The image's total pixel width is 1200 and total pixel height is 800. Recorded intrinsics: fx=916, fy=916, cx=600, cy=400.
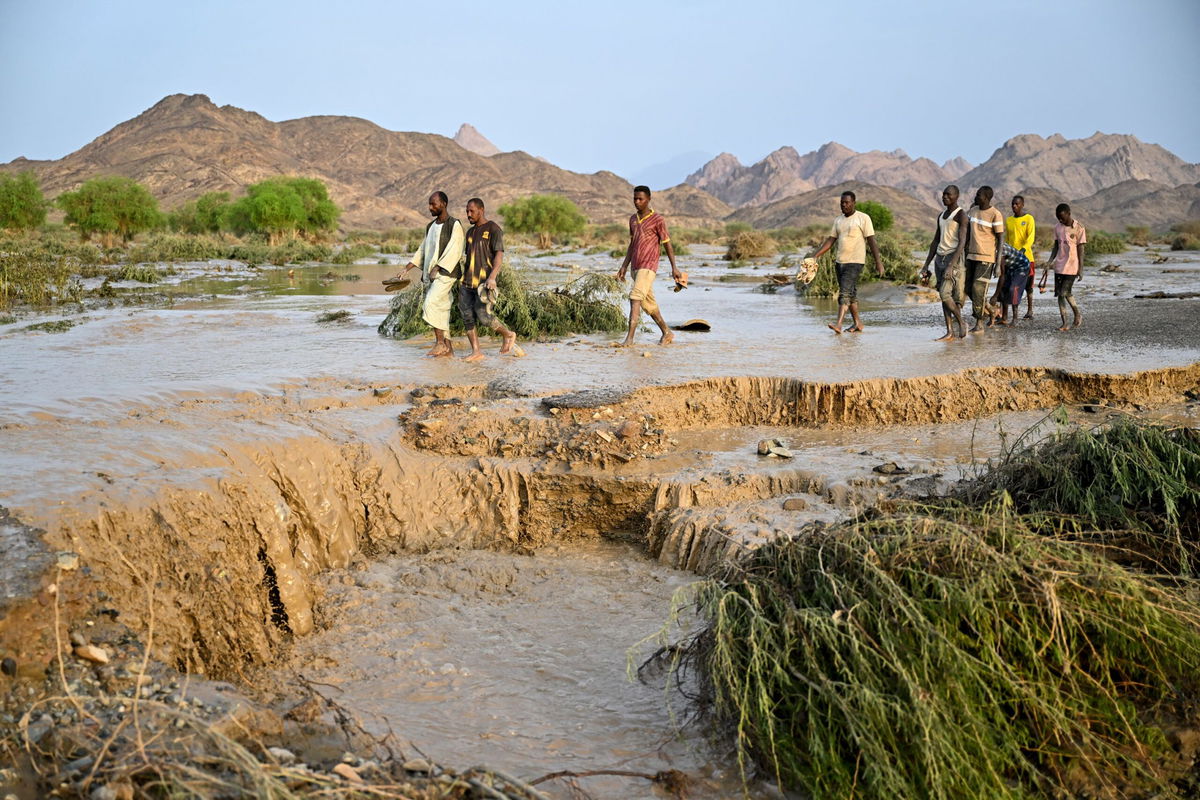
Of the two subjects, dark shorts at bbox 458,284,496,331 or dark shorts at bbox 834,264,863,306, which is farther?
dark shorts at bbox 834,264,863,306

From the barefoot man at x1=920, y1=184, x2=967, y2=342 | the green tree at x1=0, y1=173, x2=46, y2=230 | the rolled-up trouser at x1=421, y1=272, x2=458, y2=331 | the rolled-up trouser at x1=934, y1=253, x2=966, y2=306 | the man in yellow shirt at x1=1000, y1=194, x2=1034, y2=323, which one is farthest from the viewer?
the green tree at x1=0, y1=173, x2=46, y2=230

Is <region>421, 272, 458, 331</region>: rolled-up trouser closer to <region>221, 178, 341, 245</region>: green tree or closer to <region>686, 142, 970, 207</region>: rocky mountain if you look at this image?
<region>221, 178, 341, 245</region>: green tree

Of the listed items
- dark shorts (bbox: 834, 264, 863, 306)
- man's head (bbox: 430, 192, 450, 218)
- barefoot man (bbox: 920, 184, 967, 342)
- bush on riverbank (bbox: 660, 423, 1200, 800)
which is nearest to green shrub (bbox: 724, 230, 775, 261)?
dark shorts (bbox: 834, 264, 863, 306)

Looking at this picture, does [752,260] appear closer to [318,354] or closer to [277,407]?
[318,354]

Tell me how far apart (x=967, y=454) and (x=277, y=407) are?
17.4 feet

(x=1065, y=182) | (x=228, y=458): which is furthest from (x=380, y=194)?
(x=228, y=458)

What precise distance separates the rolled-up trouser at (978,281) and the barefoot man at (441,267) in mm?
6053

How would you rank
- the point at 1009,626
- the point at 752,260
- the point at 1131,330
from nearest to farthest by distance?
the point at 1009,626, the point at 1131,330, the point at 752,260

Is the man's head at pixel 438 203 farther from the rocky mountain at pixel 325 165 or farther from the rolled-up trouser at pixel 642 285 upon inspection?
the rocky mountain at pixel 325 165

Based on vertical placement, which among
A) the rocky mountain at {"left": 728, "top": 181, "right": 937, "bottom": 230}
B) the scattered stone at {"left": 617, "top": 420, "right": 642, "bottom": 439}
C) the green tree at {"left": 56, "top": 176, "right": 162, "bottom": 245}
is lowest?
the scattered stone at {"left": 617, "top": 420, "right": 642, "bottom": 439}

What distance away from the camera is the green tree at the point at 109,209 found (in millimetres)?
46125

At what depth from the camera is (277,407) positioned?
7141 mm

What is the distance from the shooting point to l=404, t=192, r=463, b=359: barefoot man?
9.59 metres

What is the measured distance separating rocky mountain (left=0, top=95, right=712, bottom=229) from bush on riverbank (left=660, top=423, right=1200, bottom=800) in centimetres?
9778
